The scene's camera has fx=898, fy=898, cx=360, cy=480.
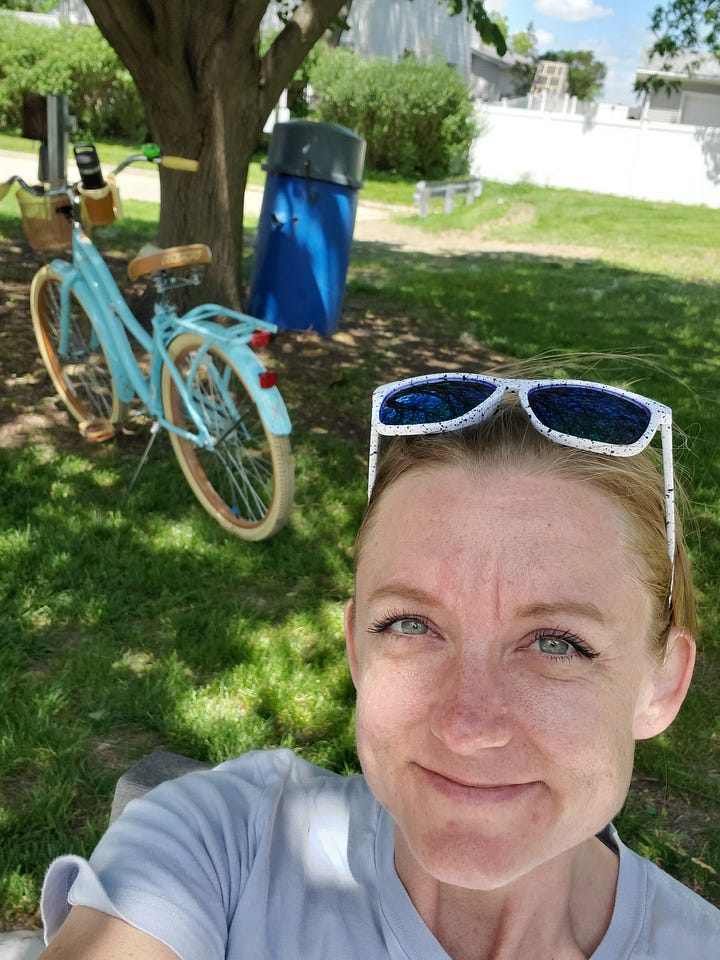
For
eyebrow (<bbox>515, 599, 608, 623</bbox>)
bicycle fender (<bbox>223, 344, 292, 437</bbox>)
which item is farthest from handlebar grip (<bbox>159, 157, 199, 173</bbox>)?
eyebrow (<bbox>515, 599, 608, 623</bbox>)


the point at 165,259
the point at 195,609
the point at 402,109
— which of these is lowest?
the point at 195,609

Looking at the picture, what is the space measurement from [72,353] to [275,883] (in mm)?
4334

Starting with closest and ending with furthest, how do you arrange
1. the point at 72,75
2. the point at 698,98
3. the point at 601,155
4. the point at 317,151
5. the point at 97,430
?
the point at 97,430 < the point at 317,151 < the point at 72,75 < the point at 601,155 < the point at 698,98

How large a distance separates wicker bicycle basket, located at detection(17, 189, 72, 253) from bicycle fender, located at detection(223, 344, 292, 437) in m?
1.42

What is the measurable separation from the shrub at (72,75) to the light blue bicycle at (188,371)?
1867 cm

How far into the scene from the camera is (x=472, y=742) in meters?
1.07

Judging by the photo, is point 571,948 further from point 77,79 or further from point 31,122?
point 77,79

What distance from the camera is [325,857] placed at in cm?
133

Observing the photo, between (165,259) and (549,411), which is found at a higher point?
(549,411)

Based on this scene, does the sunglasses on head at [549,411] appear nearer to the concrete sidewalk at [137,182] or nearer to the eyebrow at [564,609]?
the eyebrow at [564,609]

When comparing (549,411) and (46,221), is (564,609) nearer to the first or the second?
(549,411)

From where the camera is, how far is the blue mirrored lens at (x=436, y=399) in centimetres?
135

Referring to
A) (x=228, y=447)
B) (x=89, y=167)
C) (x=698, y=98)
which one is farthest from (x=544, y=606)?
(x=698, y=98)

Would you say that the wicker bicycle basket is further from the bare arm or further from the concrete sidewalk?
the concrete sidewalk
